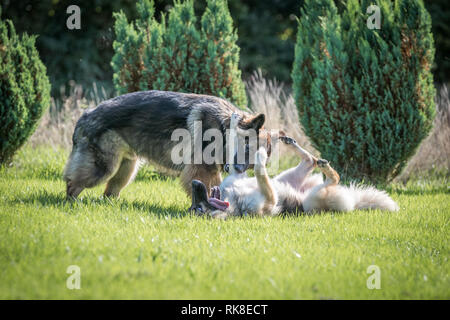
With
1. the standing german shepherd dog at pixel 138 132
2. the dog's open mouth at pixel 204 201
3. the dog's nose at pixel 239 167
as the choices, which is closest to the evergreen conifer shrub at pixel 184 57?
the standing german shepherd dog at pixel 138 132

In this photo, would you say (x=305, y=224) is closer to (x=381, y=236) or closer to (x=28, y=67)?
(x=381, y=236)

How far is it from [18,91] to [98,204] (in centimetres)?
347

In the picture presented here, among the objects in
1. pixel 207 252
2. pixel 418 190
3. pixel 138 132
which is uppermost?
pixel 138 132

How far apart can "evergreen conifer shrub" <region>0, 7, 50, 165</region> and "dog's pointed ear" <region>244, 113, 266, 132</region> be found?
14.2 feet

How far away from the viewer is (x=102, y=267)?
9.12 ft

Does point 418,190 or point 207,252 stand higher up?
point 207,252

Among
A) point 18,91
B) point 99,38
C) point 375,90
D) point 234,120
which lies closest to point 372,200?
point 234,120

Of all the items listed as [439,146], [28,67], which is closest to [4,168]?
[28,67]

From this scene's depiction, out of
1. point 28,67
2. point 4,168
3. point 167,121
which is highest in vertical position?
point 28,67

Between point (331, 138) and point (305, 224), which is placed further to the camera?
point (331, 138)

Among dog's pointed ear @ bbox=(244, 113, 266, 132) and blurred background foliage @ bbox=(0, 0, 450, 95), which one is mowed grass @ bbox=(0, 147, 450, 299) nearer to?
dog's pointed ear @ bbox=(244, 113, 266, 132)

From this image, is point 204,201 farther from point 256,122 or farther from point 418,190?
point 418,190

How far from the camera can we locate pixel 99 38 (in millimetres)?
18031
